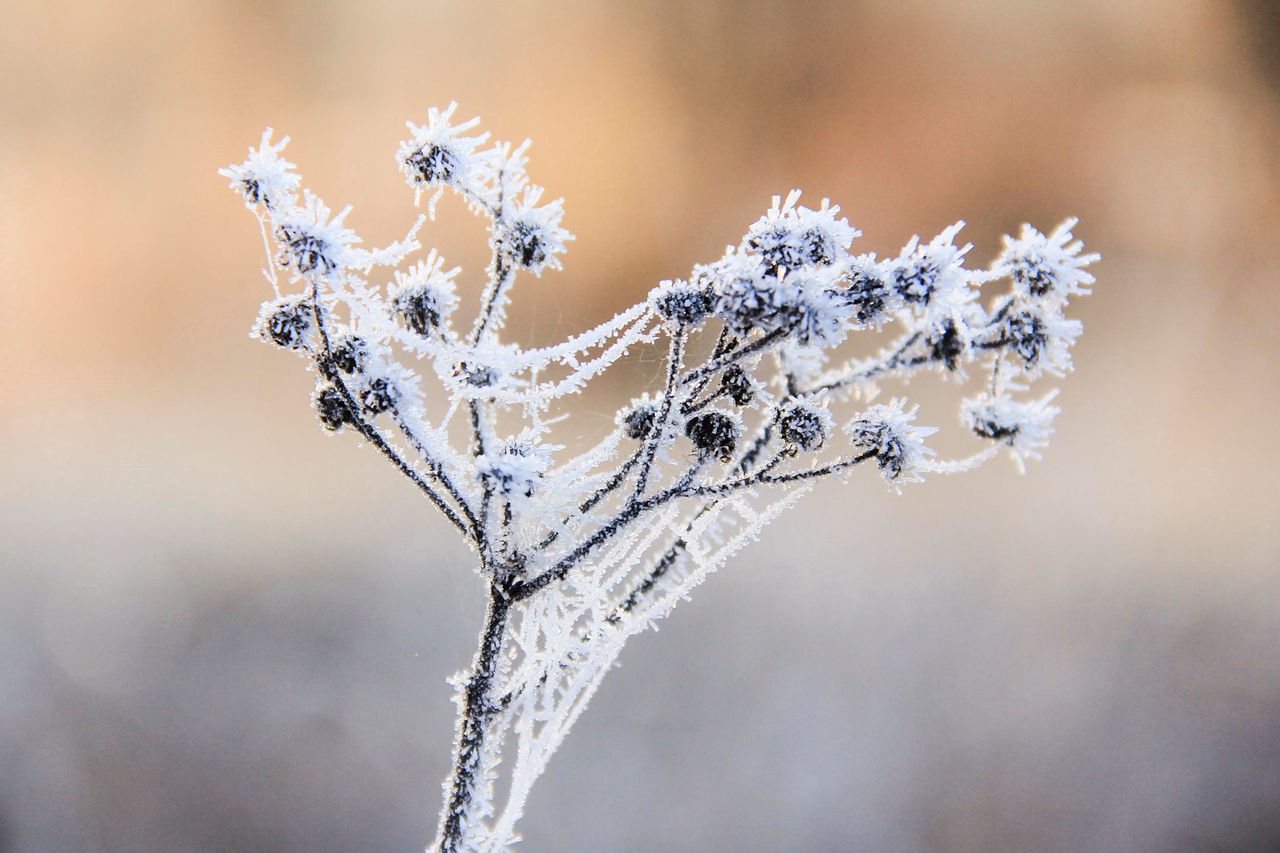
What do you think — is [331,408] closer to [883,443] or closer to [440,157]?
[440,157]

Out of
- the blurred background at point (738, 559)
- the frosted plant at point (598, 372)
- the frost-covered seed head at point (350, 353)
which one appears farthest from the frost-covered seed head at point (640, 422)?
the blurred background at point (738, 559)

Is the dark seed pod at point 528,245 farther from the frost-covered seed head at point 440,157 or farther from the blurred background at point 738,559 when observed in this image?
the blurred background at point 738,559

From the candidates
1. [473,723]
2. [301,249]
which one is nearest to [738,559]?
[473,723]

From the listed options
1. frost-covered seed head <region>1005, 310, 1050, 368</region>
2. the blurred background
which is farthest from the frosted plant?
the blurred background

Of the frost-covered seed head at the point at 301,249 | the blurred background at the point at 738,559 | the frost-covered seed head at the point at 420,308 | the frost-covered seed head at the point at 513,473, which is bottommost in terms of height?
the frost-covered seed head at the point at 513,473

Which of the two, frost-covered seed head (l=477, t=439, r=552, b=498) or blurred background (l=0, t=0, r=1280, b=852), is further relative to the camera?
blurred background (l=0, t=0, r=1280, b=852)

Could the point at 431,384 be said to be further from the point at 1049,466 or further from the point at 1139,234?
the point at 1139,234

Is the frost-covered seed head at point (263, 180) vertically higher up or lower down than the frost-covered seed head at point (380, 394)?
higher up

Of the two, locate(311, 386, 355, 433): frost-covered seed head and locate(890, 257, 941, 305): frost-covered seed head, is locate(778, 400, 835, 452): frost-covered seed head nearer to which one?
locate(890, 257, 941, 305): frost-covered seed head
